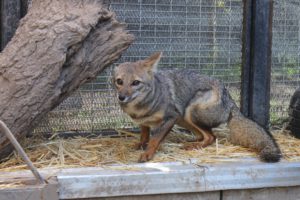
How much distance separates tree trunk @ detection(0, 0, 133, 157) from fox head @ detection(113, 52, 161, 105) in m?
0.18

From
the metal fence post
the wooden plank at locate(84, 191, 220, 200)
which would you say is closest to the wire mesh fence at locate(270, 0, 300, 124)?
the metal fence post

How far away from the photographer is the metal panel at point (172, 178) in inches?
179

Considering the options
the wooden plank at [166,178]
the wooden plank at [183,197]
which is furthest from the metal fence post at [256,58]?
the wooden plank at [183,197]

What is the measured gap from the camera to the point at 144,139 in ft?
18.4

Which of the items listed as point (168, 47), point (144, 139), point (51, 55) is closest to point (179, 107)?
point (144, 139)

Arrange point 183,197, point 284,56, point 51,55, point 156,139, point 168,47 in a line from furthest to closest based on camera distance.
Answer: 1. point 284,56
2. point 168,47
3. point 156,139
4. point 183,197
5. point 51,55

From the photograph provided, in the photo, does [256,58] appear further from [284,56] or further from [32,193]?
[32,193]

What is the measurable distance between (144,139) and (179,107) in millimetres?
449

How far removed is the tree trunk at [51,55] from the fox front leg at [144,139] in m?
0.82

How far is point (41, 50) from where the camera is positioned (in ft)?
15.7

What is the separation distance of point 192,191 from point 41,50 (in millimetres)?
1674

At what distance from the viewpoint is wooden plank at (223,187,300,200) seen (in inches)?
197

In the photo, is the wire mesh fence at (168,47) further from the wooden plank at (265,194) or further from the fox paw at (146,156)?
the wooden plank at (265,194)

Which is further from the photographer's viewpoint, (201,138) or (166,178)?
(201,138)
